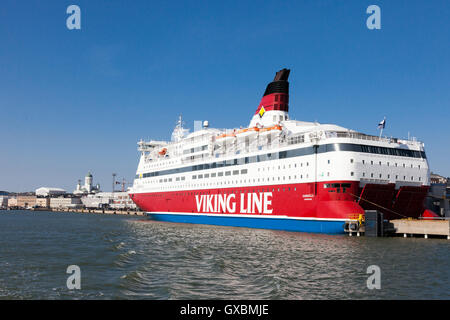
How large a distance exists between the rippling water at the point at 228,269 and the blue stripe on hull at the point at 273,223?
4260 mm

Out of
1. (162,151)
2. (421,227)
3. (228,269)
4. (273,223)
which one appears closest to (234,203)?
(273,223)

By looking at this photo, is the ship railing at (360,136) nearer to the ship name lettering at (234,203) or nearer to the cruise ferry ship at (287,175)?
the cruise ferry ship at (287,175)

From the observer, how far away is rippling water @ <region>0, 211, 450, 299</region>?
15166 mm

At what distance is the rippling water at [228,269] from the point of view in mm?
15166

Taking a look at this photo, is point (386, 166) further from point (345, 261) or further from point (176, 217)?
point (176, 217)

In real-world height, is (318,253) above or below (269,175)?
below

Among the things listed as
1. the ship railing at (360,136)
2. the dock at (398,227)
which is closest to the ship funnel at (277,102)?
the ship railing at (360,136)

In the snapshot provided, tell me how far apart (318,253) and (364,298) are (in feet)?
30.9

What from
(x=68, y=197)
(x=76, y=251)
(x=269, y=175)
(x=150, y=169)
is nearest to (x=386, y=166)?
(x=269, y=175)

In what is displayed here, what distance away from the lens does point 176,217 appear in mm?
55062

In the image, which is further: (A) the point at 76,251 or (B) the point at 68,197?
(B) the point at 68,197

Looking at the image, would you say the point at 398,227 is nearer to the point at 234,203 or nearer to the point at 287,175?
the point at 287,175
